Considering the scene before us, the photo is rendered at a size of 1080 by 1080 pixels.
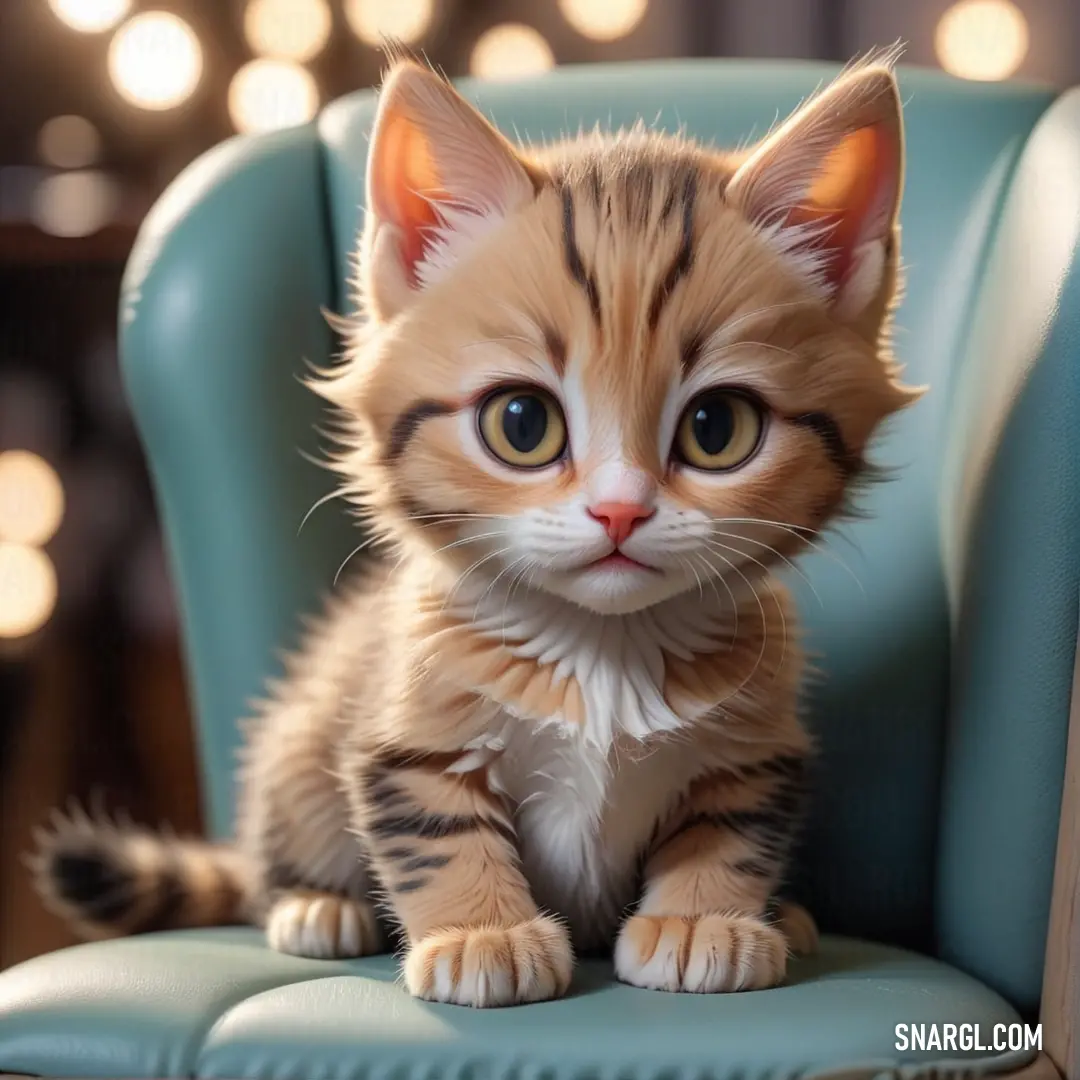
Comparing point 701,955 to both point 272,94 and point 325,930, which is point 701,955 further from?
point 272,94

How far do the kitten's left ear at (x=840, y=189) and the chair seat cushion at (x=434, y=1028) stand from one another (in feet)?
1.17

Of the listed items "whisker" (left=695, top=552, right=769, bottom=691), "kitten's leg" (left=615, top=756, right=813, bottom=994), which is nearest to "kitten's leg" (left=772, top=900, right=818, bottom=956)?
"kitten's leg" (left=615, top=756, right=813, bottom=994)

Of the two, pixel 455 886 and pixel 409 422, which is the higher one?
pixel 409 422

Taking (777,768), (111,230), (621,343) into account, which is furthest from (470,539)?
(111,230)

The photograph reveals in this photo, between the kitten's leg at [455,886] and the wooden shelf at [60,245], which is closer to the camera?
the kitten's leg at [455,886]

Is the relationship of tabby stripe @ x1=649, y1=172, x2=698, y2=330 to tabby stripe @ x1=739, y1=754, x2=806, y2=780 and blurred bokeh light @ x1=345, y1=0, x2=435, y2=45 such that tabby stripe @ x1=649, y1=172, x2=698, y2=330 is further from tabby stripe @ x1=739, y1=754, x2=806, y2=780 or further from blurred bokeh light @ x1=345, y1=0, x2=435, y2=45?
blurred bokeh light @ x1=345, y1=0, x2=435, y2=45

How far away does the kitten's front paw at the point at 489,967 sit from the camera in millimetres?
662

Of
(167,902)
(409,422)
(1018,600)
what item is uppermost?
(409,422)

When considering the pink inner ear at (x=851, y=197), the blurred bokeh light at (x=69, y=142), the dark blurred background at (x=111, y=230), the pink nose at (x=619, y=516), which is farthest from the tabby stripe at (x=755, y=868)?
the blurred bokeh light at (x=69, y=142)

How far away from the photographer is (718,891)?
735mm

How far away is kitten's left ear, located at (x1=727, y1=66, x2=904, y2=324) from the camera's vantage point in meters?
0.71

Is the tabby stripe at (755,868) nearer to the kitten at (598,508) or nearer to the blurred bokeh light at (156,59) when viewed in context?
the kitten at (598,508)

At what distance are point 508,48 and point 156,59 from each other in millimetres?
326

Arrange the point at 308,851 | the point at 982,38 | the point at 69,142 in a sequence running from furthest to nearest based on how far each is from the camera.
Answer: the point at 69,142, the point at 982,38, the point at 308,851
